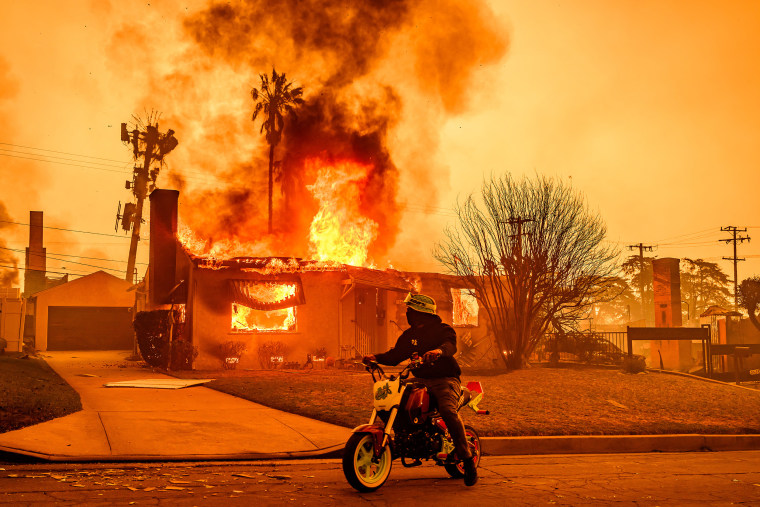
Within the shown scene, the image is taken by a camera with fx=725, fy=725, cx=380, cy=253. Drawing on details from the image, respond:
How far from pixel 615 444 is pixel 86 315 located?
38.5 meters

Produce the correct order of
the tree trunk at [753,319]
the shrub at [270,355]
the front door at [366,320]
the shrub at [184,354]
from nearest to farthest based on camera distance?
the shrub at [184,354]
the shrub at [270,355]
the front door at [366,320]
the tree trunk at [753,319]

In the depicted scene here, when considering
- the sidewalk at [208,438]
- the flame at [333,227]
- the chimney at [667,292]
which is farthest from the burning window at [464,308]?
the sidewalk at [208,438]

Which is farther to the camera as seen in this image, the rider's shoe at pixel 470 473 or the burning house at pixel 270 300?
the burning house at pixel 270 300

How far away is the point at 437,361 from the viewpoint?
21.6 feet

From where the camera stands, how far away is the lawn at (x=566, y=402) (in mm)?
10586

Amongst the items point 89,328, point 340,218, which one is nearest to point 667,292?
point 340,218

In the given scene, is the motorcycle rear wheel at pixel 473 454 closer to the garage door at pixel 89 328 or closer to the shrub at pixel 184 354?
the shrub at pixel 184 354

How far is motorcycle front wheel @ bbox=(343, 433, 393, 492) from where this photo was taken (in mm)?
6098

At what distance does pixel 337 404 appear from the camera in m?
12.0

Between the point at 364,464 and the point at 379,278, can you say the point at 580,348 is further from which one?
the point at 364,464

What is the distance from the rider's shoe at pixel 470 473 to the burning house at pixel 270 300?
634 inches

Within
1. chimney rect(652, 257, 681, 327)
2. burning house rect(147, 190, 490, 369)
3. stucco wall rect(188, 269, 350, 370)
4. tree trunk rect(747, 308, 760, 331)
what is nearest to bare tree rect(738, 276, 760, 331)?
tree trunk rect(747, 308, 760, 331)

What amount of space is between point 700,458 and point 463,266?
1424cm

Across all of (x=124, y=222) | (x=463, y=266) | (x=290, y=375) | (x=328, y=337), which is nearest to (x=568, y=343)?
(x=463, y=266)
